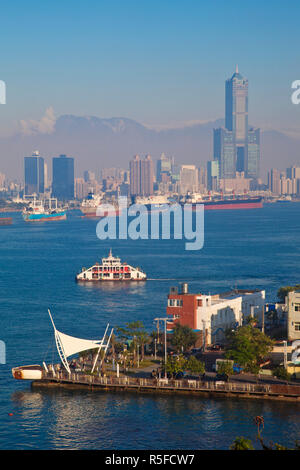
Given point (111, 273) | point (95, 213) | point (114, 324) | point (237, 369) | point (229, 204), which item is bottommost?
point (237, 369)

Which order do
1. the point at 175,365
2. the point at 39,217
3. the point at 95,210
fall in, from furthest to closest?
the point at 95,210 → the point at 39,217 → the point at 175,365

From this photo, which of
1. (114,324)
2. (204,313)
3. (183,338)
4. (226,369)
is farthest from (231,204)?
(226,369)

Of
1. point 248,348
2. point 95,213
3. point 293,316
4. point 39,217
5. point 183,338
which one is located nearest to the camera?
point 248,348

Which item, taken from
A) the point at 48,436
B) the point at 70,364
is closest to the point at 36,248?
the point at 70,364

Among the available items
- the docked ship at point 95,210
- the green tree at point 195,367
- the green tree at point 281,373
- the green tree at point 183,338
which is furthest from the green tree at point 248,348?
the docked ship at point 95,210

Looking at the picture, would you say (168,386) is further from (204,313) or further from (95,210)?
(95,210)

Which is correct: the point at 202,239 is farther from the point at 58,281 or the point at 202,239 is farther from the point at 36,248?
the point at 58,281
